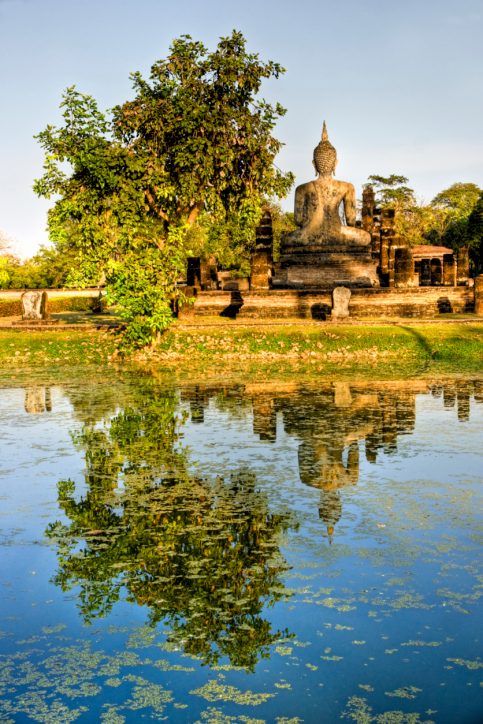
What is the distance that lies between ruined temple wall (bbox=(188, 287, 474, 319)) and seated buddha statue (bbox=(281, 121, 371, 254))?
5.51 metres

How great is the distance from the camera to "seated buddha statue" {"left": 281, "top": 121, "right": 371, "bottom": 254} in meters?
31.8

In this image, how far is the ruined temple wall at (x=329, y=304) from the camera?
26188 millimetres

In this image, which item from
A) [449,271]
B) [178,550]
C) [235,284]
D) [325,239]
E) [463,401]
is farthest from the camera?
[235,284]

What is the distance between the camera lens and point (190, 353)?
20250 mm

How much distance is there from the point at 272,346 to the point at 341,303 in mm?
4832

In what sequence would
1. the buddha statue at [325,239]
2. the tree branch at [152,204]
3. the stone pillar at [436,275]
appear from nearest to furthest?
the tree branch at [152,204] → the buddha statue at [325,239] → the stone pillar at [436,275]

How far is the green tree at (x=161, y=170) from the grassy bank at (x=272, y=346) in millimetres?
982

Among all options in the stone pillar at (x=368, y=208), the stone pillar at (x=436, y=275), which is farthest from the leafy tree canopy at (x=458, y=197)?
the stone pillar at (x=368, y=208)

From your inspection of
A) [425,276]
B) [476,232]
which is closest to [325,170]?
[425,276]

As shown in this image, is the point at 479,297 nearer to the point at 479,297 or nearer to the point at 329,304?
the point at 479,297

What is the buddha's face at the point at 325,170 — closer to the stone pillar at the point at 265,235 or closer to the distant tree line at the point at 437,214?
the stone pillar at the point at 265,235

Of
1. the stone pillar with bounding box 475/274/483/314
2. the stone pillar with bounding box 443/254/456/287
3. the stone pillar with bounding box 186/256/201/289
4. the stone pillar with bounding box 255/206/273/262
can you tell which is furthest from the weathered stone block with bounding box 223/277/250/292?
the stone pillar with bounding box 475/274/483/314

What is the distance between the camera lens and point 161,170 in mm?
21484

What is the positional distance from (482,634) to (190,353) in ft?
52.7
